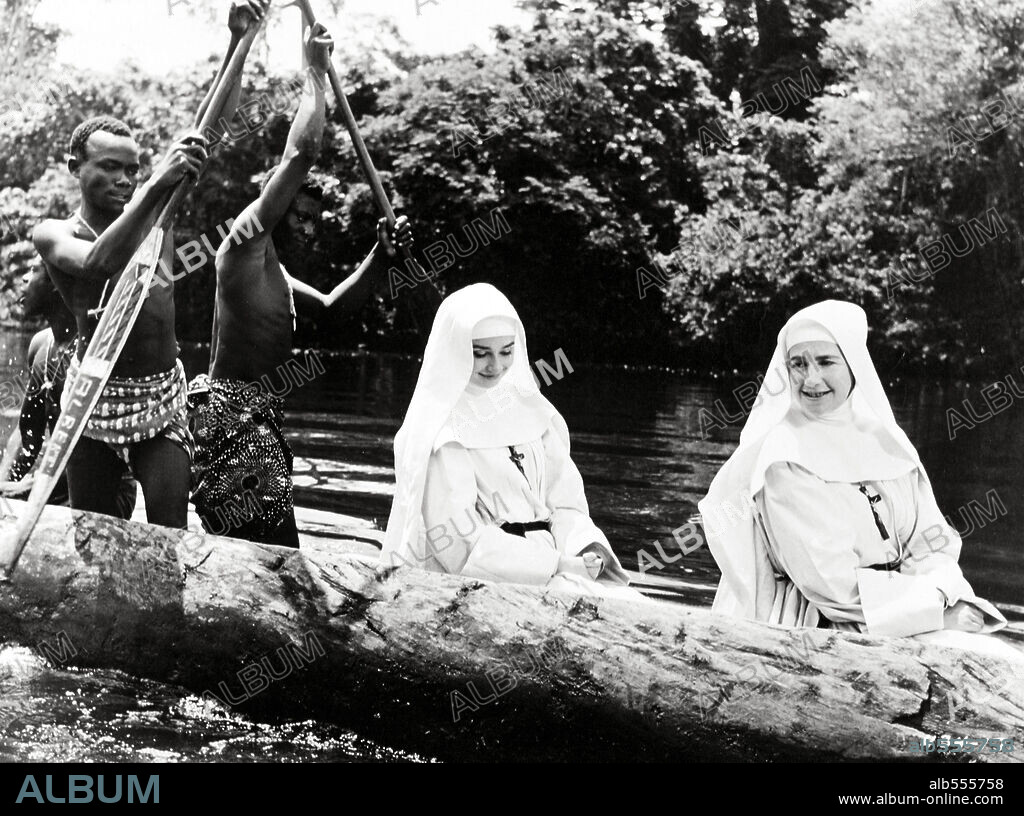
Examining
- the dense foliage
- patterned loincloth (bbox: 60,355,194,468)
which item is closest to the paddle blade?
patterned loincloth (bbox: 60,355,194,468)

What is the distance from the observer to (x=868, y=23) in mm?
26656

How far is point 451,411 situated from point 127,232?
1.45 meters

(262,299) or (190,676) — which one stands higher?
(262,299)

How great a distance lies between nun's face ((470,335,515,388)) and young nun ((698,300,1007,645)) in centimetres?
99

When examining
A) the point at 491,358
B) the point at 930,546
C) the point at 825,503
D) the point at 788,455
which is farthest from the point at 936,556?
the point at 491,358

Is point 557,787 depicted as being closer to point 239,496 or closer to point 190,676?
point 190,676

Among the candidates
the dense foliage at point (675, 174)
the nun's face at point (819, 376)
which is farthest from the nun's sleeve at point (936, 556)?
the dense foliage at point (675, 174)

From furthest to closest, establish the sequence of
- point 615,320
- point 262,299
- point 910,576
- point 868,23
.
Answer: point 615,320, point 868,23, point 262,299, point 910,576

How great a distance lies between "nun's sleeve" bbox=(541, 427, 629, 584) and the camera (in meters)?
5.41

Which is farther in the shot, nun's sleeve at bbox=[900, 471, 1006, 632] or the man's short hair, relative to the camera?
the man's short hair

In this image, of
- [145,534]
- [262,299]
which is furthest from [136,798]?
[262,299]

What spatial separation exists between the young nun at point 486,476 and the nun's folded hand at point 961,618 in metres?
1.19

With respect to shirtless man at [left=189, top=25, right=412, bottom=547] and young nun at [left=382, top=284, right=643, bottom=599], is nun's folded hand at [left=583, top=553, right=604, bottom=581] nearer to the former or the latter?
young nun at [left=382, top=284, right=643, bottom=599]

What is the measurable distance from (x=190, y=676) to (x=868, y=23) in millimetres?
24551
